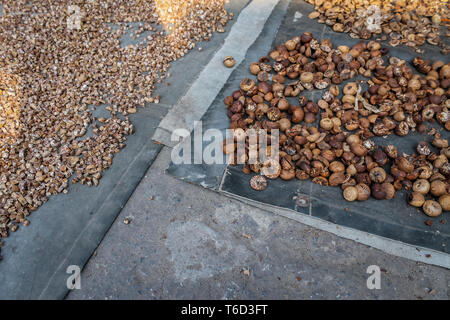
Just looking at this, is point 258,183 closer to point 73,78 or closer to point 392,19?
point 73,78

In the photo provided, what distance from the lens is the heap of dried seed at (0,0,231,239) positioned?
2424mm

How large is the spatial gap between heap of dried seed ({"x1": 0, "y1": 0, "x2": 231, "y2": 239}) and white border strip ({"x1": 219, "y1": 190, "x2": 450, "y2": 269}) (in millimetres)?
1590

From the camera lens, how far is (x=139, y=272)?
6.81ft

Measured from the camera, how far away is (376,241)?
6.84ft

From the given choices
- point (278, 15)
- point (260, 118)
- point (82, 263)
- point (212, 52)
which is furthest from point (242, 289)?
point (278, 15)

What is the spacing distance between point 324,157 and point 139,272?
64.7 inches

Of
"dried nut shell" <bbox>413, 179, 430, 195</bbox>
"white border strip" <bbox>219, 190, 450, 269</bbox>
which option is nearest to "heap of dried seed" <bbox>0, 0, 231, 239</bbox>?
"white border strip" <bbox>219, 190, 450, 269</bbox>

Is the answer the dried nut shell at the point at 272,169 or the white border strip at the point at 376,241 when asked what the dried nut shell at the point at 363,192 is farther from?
the dried nut shell at the point at 272,169

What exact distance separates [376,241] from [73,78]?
3.10 m

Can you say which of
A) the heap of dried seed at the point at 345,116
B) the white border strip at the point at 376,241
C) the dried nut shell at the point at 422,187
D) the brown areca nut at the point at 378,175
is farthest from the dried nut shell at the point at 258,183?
the dried nut shell at the point at 422,187

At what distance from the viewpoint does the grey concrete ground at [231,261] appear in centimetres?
198


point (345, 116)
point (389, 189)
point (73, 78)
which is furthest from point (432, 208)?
point (73, 78)

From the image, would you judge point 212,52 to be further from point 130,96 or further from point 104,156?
point 104,156

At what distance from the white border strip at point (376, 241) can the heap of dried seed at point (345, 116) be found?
0.24 meters
